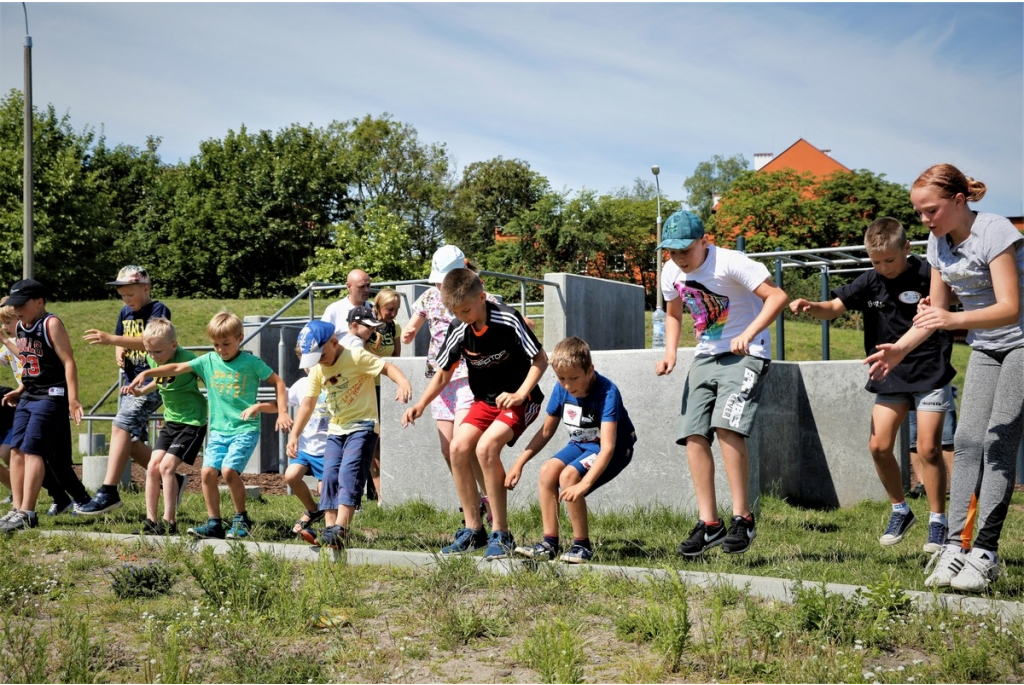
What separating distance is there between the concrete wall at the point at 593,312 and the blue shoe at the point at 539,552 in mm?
5307

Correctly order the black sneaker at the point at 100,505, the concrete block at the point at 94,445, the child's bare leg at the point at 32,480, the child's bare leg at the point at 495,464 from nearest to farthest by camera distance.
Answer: the child's bare leg at the point at 495,464 → the child's bare leg at the point at 32,480 → the black sneaker at the point at 100,505 → the concrete block at the point at 94,445

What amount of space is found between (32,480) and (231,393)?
6.08 feet

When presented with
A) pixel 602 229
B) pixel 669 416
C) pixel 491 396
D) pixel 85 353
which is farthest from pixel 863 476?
pixel 602 229

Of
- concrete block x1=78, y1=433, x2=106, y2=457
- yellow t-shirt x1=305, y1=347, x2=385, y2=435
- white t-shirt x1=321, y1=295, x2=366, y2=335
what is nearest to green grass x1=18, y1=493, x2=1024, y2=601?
yellow t-shirt x1=305, y1=347, x2=385, y2=435

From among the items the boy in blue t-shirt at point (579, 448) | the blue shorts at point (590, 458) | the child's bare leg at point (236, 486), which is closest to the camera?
the boy in blue t-shirt at point (579, 448)

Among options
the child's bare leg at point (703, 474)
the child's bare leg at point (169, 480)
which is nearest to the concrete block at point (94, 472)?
the child's bare leg at point (169, 480)

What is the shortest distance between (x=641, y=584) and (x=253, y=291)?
4713cm

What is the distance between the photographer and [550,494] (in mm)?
5449

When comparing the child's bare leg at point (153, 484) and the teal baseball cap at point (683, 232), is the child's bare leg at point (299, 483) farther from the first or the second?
the teal baseball cap at point (683, 232)

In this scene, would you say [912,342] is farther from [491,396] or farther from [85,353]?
[85,353]

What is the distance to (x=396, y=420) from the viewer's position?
880cm

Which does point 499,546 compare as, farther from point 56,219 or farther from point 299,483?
point 56,219

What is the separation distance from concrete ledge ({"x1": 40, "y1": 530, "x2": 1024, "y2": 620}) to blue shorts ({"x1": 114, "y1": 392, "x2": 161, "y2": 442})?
1.28 meters

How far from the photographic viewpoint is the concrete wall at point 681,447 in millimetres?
7684
